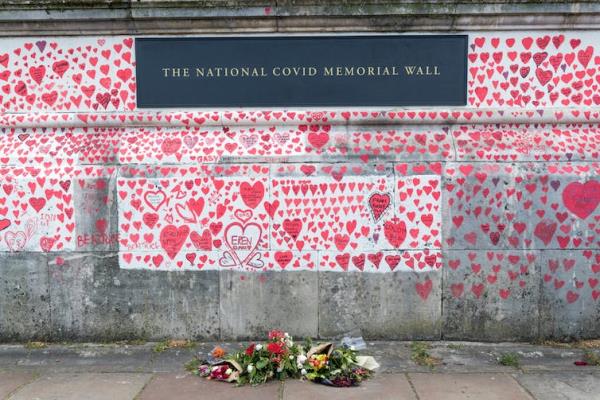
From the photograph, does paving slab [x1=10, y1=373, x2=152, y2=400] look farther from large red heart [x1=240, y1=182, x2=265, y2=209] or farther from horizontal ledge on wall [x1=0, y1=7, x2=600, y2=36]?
horizontal ledge on wall [x1=0, y1=7, x2=600, y2=36]

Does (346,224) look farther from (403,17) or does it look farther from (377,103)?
(403,17)

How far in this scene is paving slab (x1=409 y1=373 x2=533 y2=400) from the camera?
13.3 feet

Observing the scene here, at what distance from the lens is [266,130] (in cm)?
534

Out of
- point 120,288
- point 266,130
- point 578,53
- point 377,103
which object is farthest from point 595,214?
point 120,288

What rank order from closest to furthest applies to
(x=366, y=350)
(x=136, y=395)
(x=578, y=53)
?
(x=136, y=395) → (x=366, y=350) → (x=578, y=53)

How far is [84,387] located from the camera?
14.0 ft

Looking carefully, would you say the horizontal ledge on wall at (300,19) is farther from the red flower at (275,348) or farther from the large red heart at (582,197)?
the red flower at (275,348)

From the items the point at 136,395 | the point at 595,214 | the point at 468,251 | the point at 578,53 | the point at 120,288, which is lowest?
the point at 136,395

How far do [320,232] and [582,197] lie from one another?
2.72m

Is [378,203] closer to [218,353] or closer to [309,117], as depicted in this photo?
[309,117]

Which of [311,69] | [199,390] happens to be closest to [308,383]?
[199,390]

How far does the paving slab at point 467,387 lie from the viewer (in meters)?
4.05

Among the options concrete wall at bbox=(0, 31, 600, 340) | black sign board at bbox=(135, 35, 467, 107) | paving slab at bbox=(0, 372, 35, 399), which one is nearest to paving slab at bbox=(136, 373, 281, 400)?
concrete wall at bbox=(0, 31, 600, 340)

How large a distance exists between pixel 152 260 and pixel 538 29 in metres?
4.69
